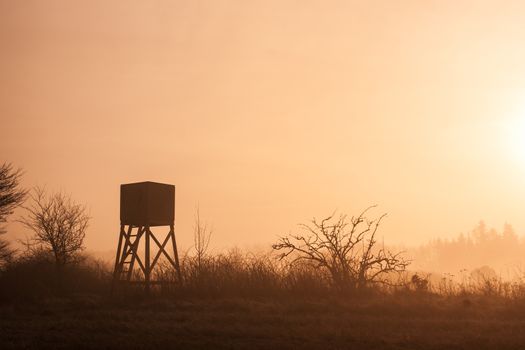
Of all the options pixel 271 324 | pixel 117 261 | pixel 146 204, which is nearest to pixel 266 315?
pixel 271 324

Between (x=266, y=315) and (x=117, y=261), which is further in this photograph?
(x=117, y=261)

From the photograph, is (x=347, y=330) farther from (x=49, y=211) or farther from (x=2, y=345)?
(x=49, y=211)

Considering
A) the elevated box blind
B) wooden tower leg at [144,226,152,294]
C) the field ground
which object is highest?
the elevated box blind

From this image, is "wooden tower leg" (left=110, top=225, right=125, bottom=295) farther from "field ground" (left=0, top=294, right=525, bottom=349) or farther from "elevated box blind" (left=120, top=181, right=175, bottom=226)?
"field ground" (left=0, top=294, right=525, bottom=349)

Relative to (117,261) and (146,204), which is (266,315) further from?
(117,261)

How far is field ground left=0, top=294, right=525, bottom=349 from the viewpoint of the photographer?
30.5 feet

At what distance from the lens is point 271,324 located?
11.5 meters

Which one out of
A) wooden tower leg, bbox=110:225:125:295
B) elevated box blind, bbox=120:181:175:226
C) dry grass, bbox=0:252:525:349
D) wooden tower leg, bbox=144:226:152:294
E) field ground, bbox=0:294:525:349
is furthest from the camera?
elevated box blind, bbox=120:181:175:226

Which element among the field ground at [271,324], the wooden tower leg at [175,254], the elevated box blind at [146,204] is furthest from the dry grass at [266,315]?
the elevated box blind at [146,204]

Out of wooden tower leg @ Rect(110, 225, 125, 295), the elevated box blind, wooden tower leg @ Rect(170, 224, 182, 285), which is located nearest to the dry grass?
wooden tower leg @ Rect(170, 224, 182, 285)

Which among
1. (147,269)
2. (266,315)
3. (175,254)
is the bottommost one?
(266,315)

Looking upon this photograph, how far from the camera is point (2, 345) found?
29.6 ft

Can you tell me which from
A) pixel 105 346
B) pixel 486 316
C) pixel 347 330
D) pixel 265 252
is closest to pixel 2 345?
pixel 105 346

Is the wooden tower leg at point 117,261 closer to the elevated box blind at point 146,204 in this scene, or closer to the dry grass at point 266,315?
the elevated box blind at point 146,204
